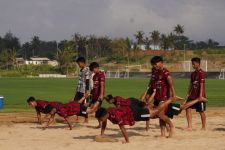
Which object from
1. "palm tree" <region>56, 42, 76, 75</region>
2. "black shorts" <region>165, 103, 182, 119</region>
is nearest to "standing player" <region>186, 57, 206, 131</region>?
"black shorts" <region>165, 103, 182, 119</region>

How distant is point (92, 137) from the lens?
12016 millimetres

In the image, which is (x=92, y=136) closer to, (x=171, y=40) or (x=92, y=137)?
(x=92, y=137)

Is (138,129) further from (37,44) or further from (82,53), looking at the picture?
(37,44)

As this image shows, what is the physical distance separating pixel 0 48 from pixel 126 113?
148943 mm

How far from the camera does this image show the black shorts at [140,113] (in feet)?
36.3

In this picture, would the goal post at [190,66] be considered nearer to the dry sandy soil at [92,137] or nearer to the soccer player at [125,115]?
the dry sandy soil at [92,137]

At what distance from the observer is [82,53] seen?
13025 cm

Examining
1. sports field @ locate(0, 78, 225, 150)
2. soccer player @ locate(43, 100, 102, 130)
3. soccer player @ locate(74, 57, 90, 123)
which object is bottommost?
sports field @ locate(0, 78, 225, 150)

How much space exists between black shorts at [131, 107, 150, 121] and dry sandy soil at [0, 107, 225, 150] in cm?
50

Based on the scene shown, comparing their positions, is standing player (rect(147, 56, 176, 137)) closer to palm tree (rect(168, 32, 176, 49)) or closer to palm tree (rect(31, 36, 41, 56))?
palm tree (rect(168, 32, 176, 49))

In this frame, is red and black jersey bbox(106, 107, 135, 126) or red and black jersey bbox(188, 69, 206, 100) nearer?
red and black jersey bbox(106, 107, 135, 126)

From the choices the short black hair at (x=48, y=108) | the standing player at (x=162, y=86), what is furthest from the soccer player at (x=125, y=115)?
the short black hair at (x=48, y=108)

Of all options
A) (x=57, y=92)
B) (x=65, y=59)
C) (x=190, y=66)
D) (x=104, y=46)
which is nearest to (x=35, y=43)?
(x=104, y=46)

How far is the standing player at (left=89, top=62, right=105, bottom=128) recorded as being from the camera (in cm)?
1343
